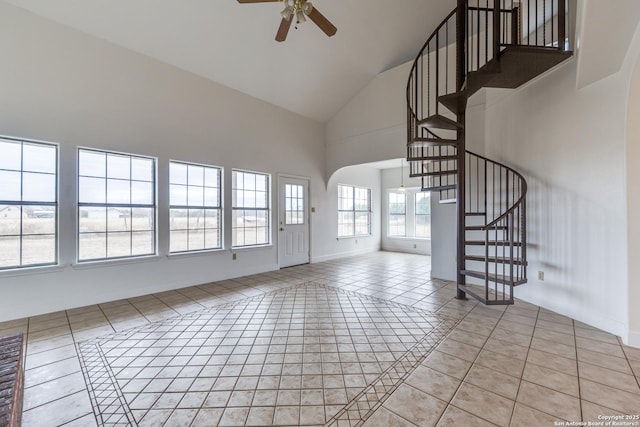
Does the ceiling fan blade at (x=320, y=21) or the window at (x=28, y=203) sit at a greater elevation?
the ceiling fan blade at (x=320, y=21)

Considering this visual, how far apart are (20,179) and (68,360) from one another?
2333 millimetres

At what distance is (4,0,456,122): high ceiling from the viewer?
3.48m

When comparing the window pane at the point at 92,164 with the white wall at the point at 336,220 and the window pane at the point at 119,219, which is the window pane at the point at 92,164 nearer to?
the window pane at the point at 119,219

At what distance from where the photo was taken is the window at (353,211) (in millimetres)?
7668

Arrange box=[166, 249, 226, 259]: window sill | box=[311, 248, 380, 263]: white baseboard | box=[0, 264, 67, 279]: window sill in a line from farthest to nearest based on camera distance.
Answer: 1. box=[311, 248, 380, 263]: white baseboard
2. box=[166, 249, 226, 259]: window sill
3. box=[0, 264, 67, 279]: window sill

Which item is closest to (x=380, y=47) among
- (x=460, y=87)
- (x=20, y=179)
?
(x=460, y=87)

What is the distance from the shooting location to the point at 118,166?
3883 mm

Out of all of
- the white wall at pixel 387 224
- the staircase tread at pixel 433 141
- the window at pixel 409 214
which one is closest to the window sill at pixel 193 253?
the staircase tread at pixel 433 141

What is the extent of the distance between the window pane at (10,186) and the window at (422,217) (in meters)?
8.27

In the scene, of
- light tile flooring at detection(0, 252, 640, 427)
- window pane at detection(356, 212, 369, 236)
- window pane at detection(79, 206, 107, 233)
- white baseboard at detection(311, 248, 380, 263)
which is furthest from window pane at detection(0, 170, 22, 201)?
window pane at detection(356, 212, 369, 236)

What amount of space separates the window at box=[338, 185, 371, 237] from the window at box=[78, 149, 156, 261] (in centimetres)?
466

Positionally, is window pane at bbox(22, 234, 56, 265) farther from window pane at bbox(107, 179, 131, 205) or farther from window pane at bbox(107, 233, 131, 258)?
window pane at bbox(107, 179, 131, 205)

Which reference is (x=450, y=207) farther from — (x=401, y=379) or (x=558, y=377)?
(x=401, y=379)

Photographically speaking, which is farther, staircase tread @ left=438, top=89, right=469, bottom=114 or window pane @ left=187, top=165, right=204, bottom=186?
window pane @ left=187, top=165, right=204, bottom=186
